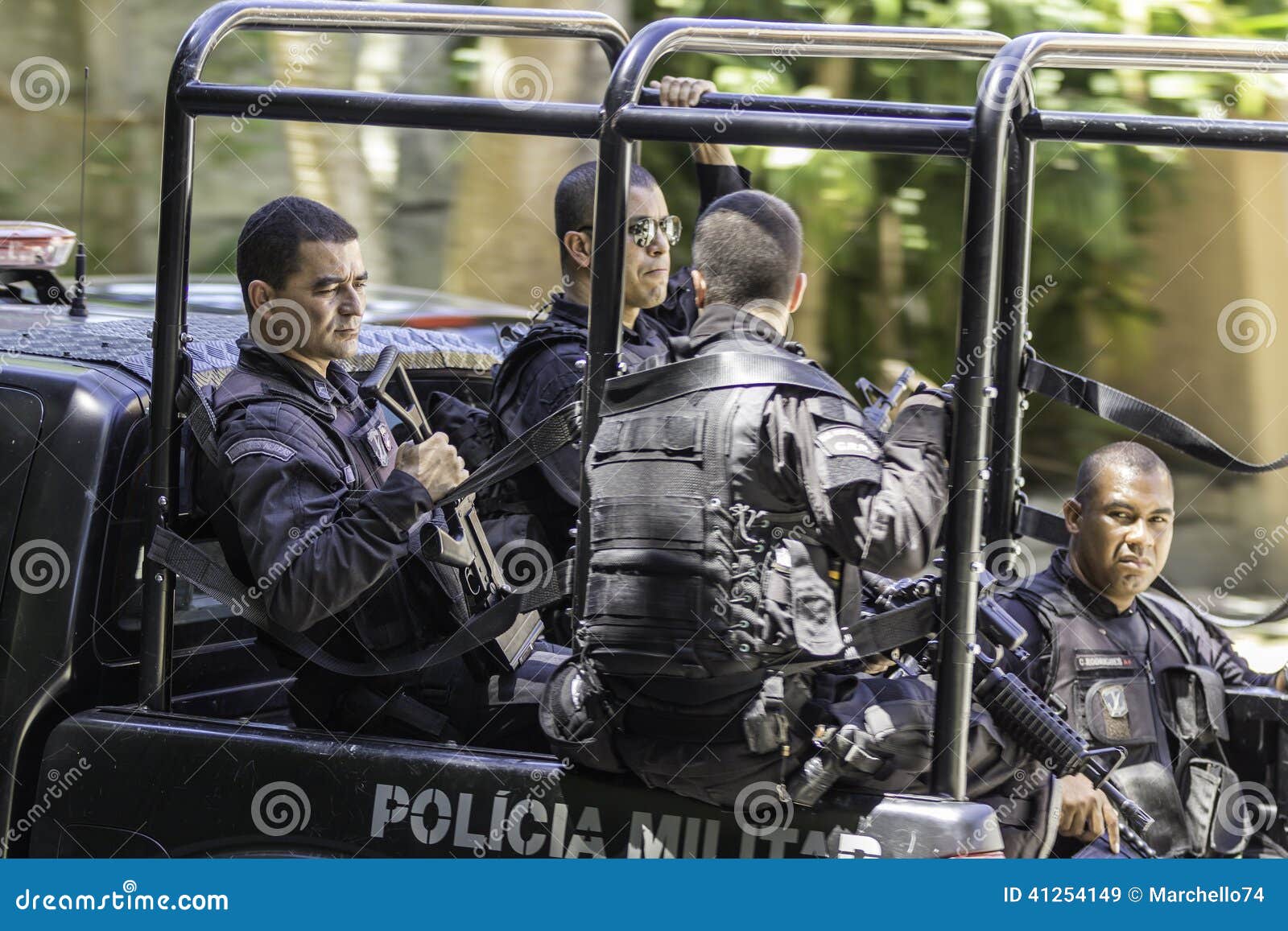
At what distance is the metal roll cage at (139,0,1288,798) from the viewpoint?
2352 millimetres

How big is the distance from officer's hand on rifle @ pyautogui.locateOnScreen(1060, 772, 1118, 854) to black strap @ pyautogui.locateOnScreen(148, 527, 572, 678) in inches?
38.8

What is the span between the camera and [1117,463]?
3.40 metres

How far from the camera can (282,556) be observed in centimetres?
274

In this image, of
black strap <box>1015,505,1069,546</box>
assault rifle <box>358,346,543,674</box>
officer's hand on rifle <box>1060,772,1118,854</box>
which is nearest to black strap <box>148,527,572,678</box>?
assault rifle <box>358,346,543,674</box>

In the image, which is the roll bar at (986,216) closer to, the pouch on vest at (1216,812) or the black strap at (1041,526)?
the black strap at (1041,526)

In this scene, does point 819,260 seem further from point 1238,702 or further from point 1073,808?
point 1073,808

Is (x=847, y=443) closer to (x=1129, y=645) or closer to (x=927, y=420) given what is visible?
(x=927, y=420)

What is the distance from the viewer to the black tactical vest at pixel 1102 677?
3209 millimetres

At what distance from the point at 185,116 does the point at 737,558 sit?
1.33 m

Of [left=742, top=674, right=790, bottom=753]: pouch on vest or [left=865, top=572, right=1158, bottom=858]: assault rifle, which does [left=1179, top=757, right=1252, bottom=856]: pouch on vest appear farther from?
[left=742, top=674, right=790, bottom=753]: pouch on vest

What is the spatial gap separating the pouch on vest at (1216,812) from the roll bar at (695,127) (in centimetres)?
111

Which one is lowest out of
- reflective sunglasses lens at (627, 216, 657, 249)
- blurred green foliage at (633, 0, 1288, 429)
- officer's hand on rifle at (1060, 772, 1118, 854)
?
officer's hand on rifle at (1060, 772, 1118, 854)

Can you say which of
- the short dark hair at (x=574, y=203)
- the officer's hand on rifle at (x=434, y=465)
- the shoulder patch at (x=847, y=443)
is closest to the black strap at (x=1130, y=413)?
the shoulder patch at (x=847, y=443)

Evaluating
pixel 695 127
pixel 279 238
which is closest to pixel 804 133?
pixel 695 127
